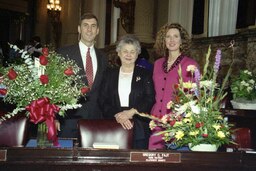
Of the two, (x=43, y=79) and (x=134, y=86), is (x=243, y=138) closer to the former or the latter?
(x=134, y=86)

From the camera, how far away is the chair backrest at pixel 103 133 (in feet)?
8.59

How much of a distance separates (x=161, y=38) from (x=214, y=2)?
4.21 m

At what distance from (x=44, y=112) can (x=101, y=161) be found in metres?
0.55

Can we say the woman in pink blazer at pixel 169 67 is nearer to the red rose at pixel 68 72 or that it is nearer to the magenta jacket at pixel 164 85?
the magenta jacket at pixel 164 85

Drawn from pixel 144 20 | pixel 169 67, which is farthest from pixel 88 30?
pixel 144 20

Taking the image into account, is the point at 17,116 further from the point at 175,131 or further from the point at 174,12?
the point at 174,12

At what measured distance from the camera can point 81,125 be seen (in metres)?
2.62

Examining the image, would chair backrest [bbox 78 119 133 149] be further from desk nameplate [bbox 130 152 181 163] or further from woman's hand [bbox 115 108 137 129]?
desk nameplate [bbox 130 152 181 163]

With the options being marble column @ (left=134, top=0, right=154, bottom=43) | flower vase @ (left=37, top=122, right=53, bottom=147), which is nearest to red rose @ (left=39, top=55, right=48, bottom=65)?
flower vase @ (left=37, top=122, right=53, bottom=147)

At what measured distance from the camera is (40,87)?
2070 mm

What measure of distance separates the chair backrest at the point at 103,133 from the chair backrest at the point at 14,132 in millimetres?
354

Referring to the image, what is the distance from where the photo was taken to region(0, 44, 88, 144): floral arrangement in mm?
2037

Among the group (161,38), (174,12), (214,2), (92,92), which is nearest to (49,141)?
(92,92)

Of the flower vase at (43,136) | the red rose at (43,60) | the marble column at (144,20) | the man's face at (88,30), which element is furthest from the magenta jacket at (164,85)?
the marble column at (144,20)
